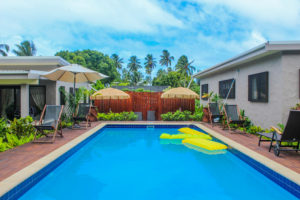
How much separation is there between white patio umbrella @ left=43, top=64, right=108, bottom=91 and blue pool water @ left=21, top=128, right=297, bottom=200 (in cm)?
327

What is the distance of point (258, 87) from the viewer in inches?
329

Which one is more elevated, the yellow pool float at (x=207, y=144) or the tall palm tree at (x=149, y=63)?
the tall palm tree at (x=149, y=63)

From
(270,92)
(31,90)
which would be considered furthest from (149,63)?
(270,92)

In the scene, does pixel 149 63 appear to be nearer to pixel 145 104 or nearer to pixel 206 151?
pixel 145 104

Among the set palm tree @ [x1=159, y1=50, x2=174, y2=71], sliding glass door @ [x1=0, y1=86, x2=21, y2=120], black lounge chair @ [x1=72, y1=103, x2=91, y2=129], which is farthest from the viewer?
palm tree @ [x1=159, y1=50, x2=174, y2=71]

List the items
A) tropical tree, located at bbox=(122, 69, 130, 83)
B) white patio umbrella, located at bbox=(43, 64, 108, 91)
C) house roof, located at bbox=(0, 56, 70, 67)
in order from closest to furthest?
white patio umbrella, located at bbox=(43, 64, 108, 91) → house roof, located at bbox=(0, 56, 70, 67) → tropical tree, located at bbox=(122, 69, 130, 83)

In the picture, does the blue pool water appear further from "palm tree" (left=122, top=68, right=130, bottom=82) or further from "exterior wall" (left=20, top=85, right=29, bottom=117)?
"palm tree" (left=122, top=68, right=130, bottom=82)

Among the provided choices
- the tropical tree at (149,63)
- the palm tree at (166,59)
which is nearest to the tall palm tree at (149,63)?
the tropical tree at (149,63)

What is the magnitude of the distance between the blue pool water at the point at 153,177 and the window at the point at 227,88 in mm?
5096

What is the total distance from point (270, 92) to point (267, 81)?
1.30 ft

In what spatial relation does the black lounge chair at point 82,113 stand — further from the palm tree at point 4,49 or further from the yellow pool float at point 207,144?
the palm tree at point 4,49

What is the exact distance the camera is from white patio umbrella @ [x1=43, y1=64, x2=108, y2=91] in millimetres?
8598

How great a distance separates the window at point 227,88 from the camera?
10664 millimetres

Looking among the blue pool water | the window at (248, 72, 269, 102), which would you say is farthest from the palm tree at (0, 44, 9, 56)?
the window at (248, 72, 269, 102)
